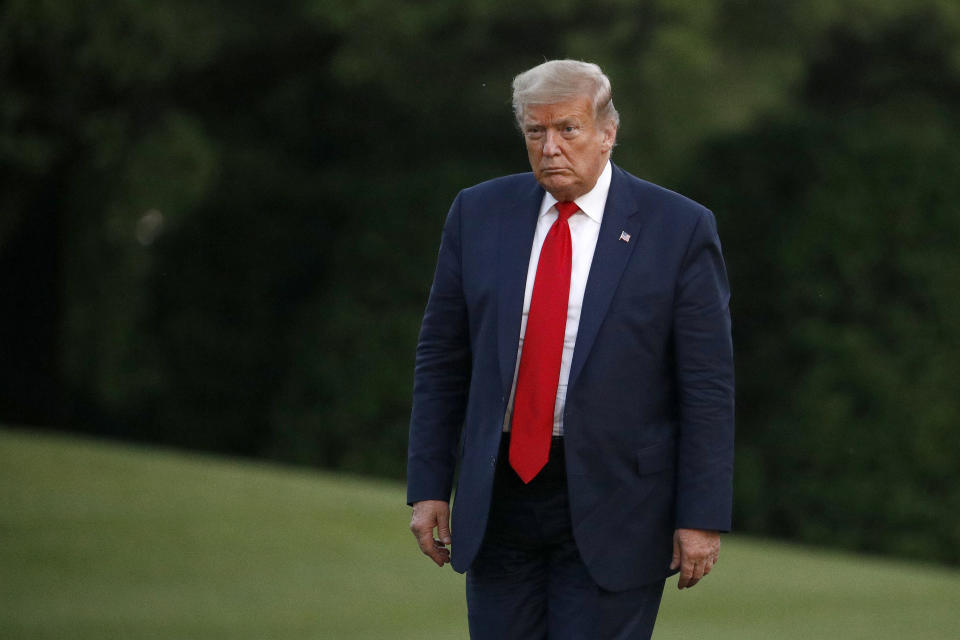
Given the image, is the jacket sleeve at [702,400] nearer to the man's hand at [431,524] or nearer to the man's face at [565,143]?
the man's face at [565,143]

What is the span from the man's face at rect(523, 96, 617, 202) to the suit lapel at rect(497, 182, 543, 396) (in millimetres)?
113

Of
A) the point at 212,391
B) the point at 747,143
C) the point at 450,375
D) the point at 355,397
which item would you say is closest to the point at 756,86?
the point at 747,143

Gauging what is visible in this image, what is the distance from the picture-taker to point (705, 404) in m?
3.18

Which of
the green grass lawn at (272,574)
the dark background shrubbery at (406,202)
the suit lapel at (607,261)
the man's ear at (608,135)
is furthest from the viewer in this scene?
the dark background shrubbery at (406,202)

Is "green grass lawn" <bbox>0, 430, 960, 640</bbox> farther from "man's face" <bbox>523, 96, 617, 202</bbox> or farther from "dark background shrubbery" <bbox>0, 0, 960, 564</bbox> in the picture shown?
"man's face" <bbox>523, 96, 617, 202</bbox>

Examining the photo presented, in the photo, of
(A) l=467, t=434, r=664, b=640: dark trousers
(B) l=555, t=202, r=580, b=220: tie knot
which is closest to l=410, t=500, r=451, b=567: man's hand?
(A) l=467, t=434, r=664, b=640: dark trousers

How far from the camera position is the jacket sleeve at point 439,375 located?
134 inches

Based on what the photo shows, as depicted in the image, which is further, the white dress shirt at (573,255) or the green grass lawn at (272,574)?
the green grass lawn at (272,574)

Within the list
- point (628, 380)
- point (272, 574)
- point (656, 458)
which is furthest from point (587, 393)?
point (272, 574)

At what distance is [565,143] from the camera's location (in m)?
3.19

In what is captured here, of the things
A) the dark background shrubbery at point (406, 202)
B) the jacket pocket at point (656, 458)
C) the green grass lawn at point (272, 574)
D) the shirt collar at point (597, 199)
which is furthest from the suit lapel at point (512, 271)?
the dark background shrubbery at point (406, 202)

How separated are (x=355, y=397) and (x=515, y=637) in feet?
30.0

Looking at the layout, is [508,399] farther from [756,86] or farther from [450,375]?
[756,86]

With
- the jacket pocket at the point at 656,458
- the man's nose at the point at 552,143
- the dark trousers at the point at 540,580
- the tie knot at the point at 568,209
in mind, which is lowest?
the dark trousers at the point at 540,580
